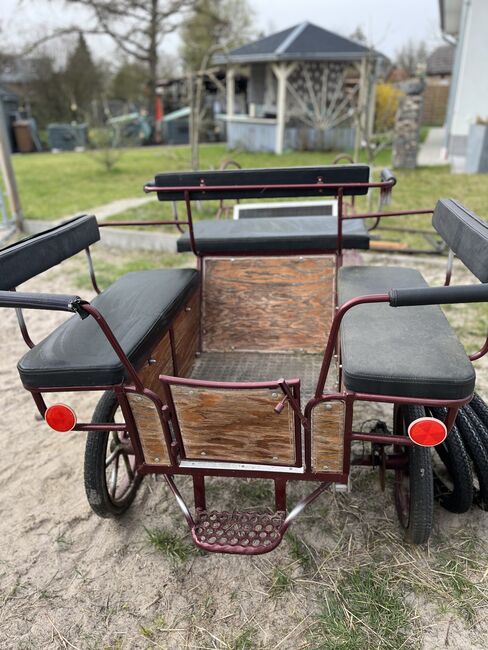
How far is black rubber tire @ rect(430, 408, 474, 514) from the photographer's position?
6.44 feet

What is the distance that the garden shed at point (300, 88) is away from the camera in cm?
1401

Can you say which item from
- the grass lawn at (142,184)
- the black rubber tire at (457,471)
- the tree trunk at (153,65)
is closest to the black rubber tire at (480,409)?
the black rubber tire at (457,471)

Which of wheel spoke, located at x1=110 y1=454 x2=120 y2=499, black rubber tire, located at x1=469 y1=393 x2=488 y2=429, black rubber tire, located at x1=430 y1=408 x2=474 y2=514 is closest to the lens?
black rubber tire, located at x1=430 y1=408 x2=474 y2=514

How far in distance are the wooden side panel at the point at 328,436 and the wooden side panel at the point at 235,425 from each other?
8 cm

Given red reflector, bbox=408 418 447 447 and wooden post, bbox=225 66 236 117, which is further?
wooden post, bbox=225 66 236 117

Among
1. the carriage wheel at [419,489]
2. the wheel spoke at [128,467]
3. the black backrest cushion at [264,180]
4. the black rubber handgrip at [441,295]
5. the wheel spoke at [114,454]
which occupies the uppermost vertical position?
the black backrest cushion at [264,180]

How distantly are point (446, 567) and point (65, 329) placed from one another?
1721mm

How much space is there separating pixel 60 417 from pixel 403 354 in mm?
1169

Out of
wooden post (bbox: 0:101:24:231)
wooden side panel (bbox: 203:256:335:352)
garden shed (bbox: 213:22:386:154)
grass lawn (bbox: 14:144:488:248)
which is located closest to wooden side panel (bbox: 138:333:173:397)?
wooden side panel (bbox: 203:256:335:352)

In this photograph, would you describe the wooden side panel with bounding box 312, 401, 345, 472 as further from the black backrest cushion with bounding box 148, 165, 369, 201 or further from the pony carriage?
the black backrest cushion with bounding box 148, 165, 369, 201

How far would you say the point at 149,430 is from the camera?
179cm

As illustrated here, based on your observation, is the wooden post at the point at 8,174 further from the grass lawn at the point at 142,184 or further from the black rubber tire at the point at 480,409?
the black rubber tire at the point at 480,409

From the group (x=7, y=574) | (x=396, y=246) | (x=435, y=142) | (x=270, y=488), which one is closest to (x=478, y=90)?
(x=435, y=142)

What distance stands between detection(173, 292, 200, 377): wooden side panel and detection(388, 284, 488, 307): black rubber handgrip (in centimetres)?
123
